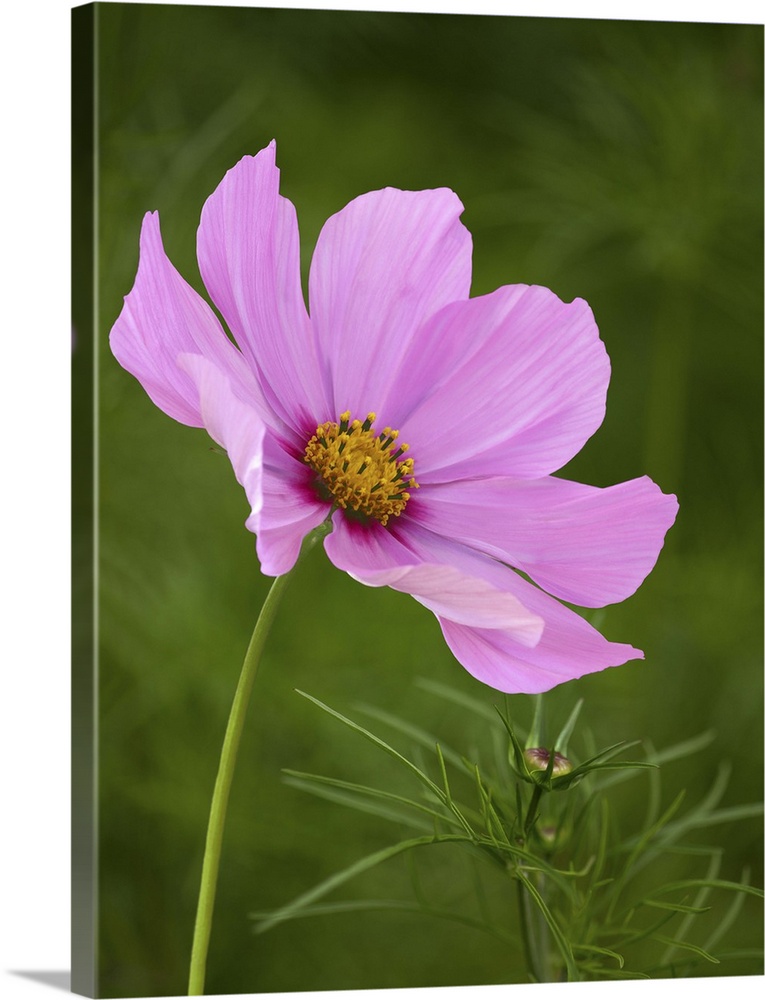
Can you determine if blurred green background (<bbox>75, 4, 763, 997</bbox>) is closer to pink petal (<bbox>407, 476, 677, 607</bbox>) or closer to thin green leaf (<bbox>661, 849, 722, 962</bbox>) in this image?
thin green leaf (<bbox>661, 849, 722, 962</bbox>)

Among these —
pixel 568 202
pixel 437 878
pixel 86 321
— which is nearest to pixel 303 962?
pixel 437 878

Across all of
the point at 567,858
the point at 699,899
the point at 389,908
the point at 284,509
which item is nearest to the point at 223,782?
the point at 284,509

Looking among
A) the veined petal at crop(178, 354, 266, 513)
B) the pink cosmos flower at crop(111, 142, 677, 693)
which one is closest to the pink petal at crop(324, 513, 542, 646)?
the pink cosmos flower at crop(111, 142, 677, 693)

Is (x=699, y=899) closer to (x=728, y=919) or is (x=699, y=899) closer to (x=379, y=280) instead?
(x=728, y=919)

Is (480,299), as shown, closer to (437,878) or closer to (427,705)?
(427,705)

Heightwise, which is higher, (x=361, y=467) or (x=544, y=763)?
(x=361, y=467)
